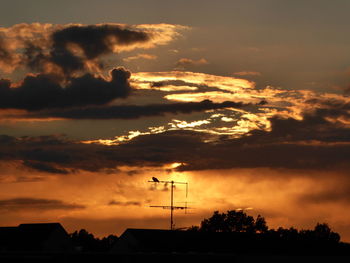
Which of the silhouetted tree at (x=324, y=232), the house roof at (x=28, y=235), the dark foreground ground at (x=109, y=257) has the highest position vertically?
the silhouetted tree at (x=324, y=232)

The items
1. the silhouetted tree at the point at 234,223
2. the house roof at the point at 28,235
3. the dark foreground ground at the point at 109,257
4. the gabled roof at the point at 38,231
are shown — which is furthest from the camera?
the silhouetted tree at the point at 234,223

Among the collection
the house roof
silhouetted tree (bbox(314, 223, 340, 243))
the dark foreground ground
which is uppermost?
silhouetted tree (bbox(314, 223, 340, 243))

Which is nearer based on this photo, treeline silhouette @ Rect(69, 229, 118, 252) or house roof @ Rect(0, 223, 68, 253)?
house roof @ Rect(0, 223, 68, 253)

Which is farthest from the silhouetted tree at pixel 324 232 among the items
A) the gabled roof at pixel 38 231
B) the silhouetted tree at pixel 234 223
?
the gabled roof at pixel 38 231

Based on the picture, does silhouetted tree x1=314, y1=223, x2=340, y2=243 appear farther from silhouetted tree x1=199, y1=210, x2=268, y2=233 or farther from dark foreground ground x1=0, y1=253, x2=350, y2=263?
dark foreground ground x1=0, y1=253, x2=350, y2=263

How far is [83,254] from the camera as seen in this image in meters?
55.9

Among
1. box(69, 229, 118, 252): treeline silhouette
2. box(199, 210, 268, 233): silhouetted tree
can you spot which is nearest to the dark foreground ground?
box(69, 229, 118, 252): treeline silhouette

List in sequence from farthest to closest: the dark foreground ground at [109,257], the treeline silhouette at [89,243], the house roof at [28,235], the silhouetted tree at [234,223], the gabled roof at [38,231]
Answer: the silhouetted tree at [234,223], the treeline silhouette at [89,243], the gabled roof at [38,231], the house roof at [28,235], the dark foreground ground at [109,257]

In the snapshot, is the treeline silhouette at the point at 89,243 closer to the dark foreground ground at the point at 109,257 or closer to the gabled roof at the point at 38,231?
the gabled roof at the point at 38,231

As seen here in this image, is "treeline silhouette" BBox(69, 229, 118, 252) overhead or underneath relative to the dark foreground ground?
overhead

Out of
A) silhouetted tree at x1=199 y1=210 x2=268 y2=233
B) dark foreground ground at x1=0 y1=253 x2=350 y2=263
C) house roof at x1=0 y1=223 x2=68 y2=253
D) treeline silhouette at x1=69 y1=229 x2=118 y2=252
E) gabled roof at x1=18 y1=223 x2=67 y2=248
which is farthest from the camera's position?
silhouetted tree at x1=199 y1=210 x2=268 y2=233

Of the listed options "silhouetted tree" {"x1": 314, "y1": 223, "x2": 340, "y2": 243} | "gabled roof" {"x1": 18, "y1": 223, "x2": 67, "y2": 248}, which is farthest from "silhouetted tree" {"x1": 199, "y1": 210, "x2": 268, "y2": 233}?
"gabled roof" {"x1": 18, "y1": 223, "x2": 67, "y2": 248}

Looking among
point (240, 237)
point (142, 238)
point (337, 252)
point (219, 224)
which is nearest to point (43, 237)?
point (142, 238)

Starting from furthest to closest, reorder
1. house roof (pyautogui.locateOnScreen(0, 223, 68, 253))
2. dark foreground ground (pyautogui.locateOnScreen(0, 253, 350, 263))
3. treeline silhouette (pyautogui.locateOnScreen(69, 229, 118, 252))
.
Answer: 1. treeline silhouette (pyautogui.locateOnScreen(69, 229, 118, 252))
2. house roof (pyautogui.locateOnScreen(0, 223, 68, 253))
3. dark foreground ground (pyautogui.locateOnScreen(0, 253, 350, 263))
